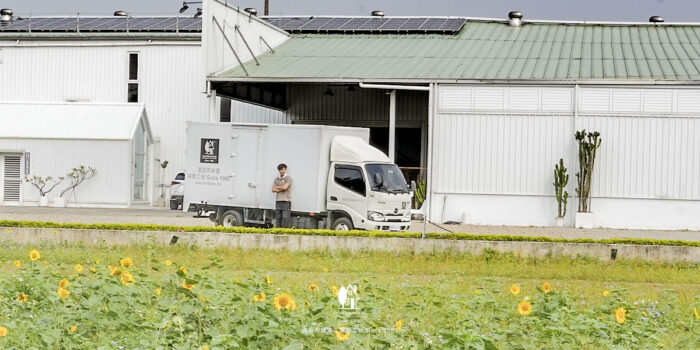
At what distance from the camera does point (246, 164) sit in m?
25.2

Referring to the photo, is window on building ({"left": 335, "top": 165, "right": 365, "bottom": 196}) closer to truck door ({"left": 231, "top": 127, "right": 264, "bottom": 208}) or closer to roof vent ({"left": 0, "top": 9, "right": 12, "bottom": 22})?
truck door ({"left": 231, "top": 127, "right": 264, "bottom": 208})

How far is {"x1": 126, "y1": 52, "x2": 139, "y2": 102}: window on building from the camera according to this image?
133 ft

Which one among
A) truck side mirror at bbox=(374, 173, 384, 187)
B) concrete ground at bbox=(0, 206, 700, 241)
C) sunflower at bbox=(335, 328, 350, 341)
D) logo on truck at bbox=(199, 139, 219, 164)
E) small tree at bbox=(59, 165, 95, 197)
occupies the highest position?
logo on truck at bbox=(199, 139, 219, 164)

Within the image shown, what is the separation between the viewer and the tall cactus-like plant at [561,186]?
30891 mm

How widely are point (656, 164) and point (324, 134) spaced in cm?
1142

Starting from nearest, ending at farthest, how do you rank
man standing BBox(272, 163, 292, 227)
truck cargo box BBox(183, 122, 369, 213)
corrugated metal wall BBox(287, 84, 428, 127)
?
man standing BBox(272, 163, 292, 227)
truck cargo box BBox(183, 122, 369, 213)
corrugated metal wall BBox(287, 84, 428, 127)

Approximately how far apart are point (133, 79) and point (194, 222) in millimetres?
13639

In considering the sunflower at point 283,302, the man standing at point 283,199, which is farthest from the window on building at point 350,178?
the sunflower at point 283,302

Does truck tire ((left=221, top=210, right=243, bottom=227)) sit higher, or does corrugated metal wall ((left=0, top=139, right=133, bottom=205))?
corrugated metal wall ((left=0, top=139, right=133, bottom=205))

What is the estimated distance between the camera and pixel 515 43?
37281mm

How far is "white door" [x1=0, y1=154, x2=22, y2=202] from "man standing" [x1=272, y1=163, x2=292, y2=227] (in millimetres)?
17546

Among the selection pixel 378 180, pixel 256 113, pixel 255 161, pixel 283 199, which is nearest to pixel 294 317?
pixel 283 199

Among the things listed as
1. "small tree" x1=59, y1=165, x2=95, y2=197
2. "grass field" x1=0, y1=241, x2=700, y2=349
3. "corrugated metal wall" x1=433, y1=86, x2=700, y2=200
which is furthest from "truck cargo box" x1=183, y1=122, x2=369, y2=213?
"small tree" x1=59, y1=165, x2=95, y2=197

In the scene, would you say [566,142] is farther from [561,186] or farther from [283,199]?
[283,199]
